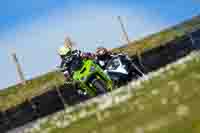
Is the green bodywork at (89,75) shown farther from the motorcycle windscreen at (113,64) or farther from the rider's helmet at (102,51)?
the rider's helmet at (102,51)

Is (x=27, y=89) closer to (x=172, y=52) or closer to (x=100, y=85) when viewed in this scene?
(x=172, y=52)

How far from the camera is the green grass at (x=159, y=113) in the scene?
26.3 ft

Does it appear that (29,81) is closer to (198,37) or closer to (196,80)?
(198,37)

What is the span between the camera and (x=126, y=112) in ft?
39.2

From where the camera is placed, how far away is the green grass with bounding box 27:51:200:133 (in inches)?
316

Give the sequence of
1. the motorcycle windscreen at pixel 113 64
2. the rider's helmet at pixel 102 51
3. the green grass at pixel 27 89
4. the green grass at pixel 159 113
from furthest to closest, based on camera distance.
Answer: the green grass at pixel 27 89, the rider's helmet at pixel 102 51, the motorcycle windscreen at pixel 113 64, the green grass at pixel 159 113

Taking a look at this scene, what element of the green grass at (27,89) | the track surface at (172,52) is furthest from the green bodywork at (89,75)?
the green grass at (27,89)

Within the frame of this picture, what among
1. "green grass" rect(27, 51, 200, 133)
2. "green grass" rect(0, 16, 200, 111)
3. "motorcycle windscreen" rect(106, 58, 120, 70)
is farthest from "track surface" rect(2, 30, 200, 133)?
"green grass" rect(27, 51, 200, 133)

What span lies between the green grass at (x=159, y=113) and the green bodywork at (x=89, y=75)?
983 centimetres

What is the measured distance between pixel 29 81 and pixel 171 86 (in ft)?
Answer: 127

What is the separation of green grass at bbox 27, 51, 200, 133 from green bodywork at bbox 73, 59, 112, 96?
9.83m

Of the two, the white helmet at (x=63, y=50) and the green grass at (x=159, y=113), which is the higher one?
the green grass at (x=159, y=113)

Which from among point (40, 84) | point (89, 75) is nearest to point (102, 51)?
point (89, 75)

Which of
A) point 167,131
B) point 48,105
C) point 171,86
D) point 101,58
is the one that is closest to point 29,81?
point 48,105
